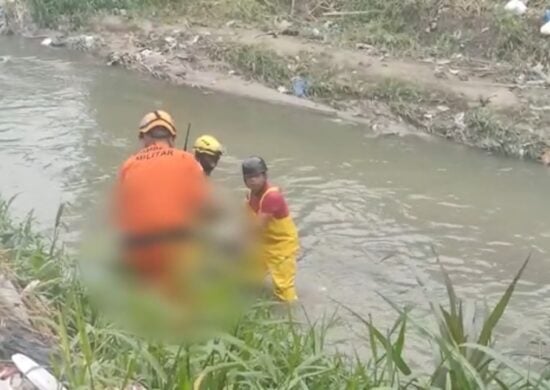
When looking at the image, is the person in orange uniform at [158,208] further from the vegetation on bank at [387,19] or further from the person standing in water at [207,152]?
the vegetation on bank at [387,19]

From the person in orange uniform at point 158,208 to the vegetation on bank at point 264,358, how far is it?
0.26 meters

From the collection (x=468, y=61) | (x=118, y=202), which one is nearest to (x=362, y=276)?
(x=118, y=202)

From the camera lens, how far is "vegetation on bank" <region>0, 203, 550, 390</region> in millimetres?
3174

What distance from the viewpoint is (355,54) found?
12094 millimetres

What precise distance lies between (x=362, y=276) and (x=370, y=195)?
194 cm

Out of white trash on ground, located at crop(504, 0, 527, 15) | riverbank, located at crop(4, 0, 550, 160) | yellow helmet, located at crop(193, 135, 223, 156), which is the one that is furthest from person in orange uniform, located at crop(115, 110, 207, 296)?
white trash on ground, located at crop(504, 0, 527, 15)

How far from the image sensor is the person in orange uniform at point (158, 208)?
3.23 metres

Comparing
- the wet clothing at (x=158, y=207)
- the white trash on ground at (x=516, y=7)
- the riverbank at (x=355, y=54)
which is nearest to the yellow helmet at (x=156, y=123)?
the wet clothing at (x=158, y=207)

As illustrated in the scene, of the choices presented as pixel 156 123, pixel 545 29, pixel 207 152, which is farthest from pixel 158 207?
pixel 545 29

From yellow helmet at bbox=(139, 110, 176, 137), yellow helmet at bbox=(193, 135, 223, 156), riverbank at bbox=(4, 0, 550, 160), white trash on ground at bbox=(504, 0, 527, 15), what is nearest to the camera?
yellow helmet at bbox=(139, 110, 176, 137)

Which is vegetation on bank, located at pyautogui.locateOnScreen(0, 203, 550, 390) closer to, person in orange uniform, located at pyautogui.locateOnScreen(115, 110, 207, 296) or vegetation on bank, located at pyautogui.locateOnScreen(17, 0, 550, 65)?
person in orange uniform, located at pyautogui.locateOnScreen(115, 110, 207, 296)

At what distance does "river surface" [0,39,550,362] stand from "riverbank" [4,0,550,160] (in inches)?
15.1

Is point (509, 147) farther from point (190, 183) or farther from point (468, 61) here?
point (190, 183)

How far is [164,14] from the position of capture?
46.8 ft
